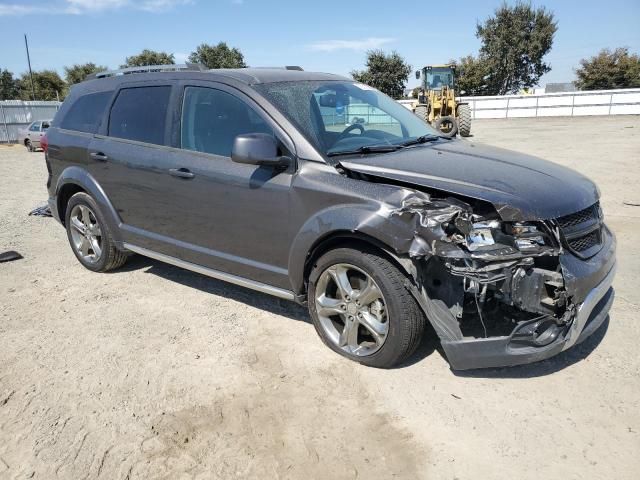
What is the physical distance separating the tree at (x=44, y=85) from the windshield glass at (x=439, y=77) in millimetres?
51232

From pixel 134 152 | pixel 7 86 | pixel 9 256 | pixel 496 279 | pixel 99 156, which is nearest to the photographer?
pixel 496 279

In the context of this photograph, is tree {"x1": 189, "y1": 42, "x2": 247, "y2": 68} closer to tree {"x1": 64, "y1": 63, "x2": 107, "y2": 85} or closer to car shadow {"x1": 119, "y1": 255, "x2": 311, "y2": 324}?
tree {"x1": 64, "y1": 63, "x2": 107, "y2": 85}

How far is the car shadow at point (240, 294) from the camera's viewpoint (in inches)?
146

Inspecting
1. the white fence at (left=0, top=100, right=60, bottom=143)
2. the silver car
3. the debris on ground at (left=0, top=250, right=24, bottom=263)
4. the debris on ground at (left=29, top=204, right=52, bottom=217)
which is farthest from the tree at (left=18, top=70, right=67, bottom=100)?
the debris on ground at (left=0, top=250, right=24, bottom=263)

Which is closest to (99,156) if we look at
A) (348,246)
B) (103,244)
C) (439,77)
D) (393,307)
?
(103,244)

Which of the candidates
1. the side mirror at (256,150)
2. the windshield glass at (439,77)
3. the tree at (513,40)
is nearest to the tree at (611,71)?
the tree at (513,40)

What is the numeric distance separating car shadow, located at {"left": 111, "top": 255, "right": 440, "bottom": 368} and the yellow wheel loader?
56.0ft

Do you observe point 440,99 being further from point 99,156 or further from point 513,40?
point 513,40

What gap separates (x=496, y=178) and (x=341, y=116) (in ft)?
4.59

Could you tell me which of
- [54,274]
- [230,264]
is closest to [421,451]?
[230,264]

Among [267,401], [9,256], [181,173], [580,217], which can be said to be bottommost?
[267,401]

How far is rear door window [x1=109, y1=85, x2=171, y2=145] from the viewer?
4.39m

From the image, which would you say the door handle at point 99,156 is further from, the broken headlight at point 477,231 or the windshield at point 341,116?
the broken headlight at point 477,231

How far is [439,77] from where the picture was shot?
23531mm
